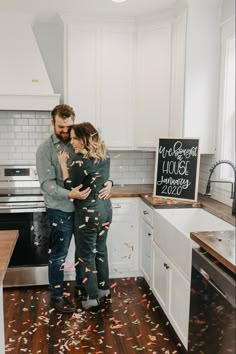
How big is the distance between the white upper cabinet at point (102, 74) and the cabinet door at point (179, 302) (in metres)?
1.59

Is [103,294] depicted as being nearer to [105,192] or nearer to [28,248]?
[28,248]

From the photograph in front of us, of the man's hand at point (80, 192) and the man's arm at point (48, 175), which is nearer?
the man's hand at point (80, 192)

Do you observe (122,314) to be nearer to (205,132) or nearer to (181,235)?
(181,235)

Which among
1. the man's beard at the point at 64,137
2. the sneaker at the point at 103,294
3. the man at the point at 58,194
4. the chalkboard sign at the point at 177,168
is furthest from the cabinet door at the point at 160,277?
the man's beard at the point at 64,137

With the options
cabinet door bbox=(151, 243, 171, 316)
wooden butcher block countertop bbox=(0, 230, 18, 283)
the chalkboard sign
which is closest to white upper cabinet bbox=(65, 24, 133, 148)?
the chalkboard sign

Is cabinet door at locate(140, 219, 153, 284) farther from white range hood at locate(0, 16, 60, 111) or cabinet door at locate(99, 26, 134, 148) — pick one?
white range hood at locate(0, 16, 60, 111)

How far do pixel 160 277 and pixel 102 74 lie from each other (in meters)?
1.90

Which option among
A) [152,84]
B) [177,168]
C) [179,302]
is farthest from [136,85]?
[179,302]

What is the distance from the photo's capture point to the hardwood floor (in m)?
2.27

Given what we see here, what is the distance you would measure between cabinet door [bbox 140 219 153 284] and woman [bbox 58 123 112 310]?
1.27 ft

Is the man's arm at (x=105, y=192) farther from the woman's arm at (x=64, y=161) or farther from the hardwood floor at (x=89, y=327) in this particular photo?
the hardwood floor at (x=89, y=327)

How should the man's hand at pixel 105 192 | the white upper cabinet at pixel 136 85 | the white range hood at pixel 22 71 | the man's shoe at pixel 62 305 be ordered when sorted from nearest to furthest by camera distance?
the man's hand at pixel 105 192, the man's shoe at pixel 62 305, the white upper cabinet at pixel 136 85, the white range hood at pixel 22 71

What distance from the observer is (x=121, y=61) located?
3.30 meters

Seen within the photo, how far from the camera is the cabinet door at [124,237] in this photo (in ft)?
10.5
